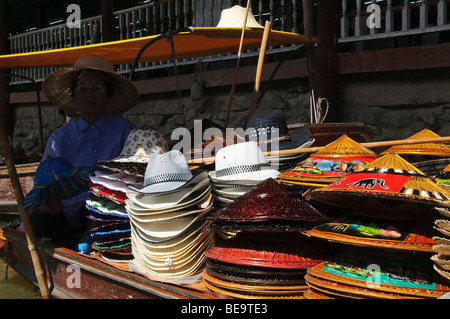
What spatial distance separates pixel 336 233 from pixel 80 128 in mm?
2343

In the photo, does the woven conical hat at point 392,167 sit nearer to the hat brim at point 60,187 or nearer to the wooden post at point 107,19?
the hat brim at point 60,187

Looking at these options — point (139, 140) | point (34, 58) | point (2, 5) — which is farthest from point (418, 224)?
point (2, 5)

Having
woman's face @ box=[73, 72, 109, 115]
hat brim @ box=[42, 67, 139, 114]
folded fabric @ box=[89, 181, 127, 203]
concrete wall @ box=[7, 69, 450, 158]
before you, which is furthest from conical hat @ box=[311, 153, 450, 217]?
concrete wall @ box=[7, 69, 450, 158]

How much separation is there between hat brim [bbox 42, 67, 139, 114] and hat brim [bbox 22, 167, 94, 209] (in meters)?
0.84

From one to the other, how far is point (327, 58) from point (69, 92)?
9.25 feet

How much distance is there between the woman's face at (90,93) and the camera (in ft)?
12.4

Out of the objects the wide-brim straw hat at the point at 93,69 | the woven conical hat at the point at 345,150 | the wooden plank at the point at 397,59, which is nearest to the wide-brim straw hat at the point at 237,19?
the wide-brim straw hat at the point at 93,69

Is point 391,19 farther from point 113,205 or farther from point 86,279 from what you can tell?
point 86,279

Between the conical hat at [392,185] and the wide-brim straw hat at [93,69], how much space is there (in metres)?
2.08

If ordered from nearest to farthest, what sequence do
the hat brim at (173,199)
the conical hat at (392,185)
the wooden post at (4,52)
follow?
the conical hat at (392,185), the hat brim at (173,199), the wooden post at (4,52)

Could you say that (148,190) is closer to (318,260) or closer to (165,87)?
(318,260)

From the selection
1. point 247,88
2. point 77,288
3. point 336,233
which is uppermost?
point 247,88
